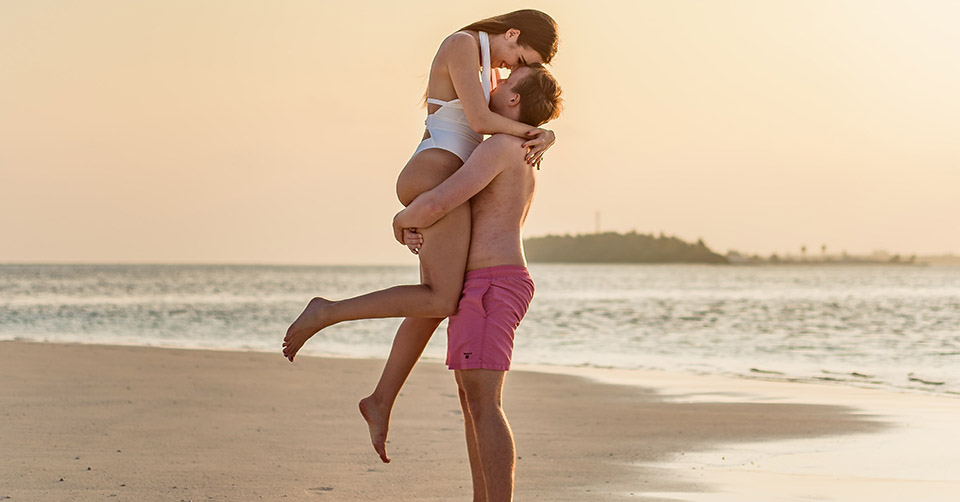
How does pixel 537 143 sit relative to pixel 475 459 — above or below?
above

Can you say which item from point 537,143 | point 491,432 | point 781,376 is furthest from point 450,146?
point 781,376

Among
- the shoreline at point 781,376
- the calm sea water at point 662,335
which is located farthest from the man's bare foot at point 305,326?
the calm sea water at point 662,335

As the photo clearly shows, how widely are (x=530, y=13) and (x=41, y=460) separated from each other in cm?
333

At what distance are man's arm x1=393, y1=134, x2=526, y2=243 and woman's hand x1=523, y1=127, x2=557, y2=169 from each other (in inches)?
1.7

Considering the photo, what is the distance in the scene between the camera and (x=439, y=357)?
498 inches

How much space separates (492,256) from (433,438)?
2939mm

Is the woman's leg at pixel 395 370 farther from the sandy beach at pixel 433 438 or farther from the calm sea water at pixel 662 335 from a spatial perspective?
the calm sea water at pixel 662 335

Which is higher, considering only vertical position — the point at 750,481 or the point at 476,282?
the point at 476,282

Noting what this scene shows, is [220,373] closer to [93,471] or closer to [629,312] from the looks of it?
[93,471]

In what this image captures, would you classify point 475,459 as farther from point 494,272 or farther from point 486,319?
point 494,272

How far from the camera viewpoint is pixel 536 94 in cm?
365

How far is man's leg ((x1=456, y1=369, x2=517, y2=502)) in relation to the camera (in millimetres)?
3525

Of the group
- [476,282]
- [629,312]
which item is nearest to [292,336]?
[476,282]

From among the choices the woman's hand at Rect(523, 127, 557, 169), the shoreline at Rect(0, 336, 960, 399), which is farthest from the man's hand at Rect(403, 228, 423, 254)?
the shoreline at Rect(0, 336, 960, 399)
